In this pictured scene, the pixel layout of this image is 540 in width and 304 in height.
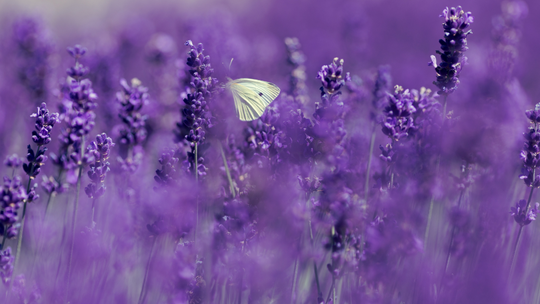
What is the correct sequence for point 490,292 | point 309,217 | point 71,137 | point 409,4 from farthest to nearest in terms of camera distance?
point 409,4 < point 71,137 < point 309,217 < point 490,292

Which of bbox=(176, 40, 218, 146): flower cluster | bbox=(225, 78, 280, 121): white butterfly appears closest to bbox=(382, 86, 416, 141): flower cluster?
bbox=(225, 78, 280, 121): white butterfly

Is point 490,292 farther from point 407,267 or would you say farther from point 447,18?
point 447,18

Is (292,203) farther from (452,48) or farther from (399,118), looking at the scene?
(452,48)

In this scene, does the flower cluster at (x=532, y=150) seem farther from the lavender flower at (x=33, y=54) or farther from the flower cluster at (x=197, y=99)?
the lavender flower at (x=33, y=54)

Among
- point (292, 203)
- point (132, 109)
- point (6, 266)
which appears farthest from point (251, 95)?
point (6, 266)

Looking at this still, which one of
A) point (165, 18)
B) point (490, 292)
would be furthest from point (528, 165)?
point (165, 18)

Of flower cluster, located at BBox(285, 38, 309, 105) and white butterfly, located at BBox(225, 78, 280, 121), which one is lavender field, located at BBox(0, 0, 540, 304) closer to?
white butterfly, located at BBox(225, 78, 280, 121)
